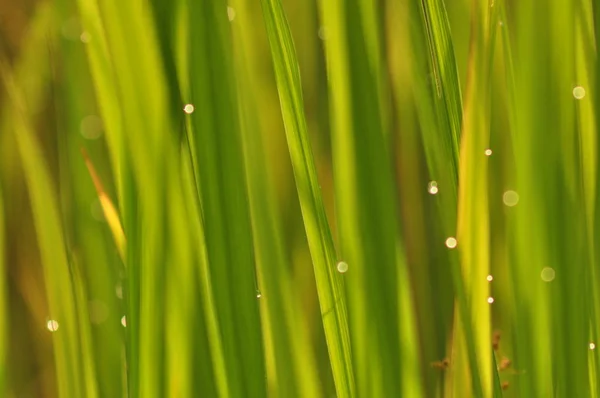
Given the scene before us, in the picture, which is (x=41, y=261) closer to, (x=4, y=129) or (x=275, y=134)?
(x=4, y=129)

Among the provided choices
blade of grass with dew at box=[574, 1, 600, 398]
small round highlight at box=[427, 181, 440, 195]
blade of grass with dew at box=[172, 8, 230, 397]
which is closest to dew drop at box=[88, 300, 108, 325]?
blade of grass with dew at box=[172, 8, 230, 397]

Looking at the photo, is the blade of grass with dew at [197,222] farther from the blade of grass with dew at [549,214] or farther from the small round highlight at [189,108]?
the blade of grass with dew at [549,214]

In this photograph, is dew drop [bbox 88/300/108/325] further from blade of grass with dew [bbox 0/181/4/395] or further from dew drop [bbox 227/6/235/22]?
dew drop [bbox 227/6/235/22]

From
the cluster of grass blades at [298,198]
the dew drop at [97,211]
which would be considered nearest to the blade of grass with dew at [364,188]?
the cluster of grass blades at [298,198]

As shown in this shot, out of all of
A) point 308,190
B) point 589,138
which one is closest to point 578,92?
point 589,138

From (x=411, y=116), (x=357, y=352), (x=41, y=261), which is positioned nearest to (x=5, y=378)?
(x=41, y=261)

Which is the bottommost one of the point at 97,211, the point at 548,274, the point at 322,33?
the point at 548,274

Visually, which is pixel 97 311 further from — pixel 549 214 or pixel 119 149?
pixel 549 214

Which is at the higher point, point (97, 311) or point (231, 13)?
point (231, 13)
